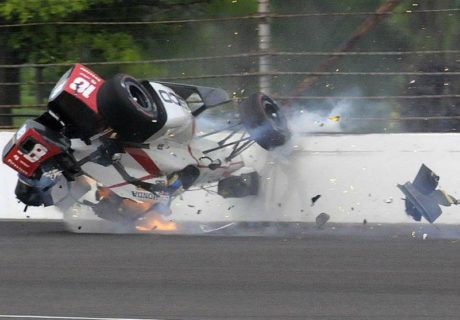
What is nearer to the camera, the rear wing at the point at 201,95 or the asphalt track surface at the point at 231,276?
the asphalt track surface at the point at 231,276

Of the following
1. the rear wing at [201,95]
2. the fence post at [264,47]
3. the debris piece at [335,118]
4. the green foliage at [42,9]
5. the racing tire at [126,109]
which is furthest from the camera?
the green foliage at [42,9]

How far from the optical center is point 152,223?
9.56 metres

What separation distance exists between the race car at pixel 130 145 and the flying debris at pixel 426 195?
132cm

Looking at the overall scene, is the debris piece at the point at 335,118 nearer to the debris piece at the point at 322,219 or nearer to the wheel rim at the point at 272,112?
the wheel rim at the point at 272,112

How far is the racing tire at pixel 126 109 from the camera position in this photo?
877cm

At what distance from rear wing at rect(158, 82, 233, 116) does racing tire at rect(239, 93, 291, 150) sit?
258mm

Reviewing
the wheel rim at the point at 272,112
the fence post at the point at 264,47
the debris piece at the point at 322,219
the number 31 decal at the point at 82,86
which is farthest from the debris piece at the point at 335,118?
the number 31 decal at the point at 82,86

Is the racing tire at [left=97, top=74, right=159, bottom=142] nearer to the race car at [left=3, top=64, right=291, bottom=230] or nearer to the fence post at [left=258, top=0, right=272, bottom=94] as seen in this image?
the race car at [left=3, top=64, right=291, bottom=230]

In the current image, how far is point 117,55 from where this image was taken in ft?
38.1

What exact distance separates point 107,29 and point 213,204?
259 cm

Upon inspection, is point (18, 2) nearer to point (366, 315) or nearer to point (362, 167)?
point (362, 167)

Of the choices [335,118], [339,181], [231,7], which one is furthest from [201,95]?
[231,7]

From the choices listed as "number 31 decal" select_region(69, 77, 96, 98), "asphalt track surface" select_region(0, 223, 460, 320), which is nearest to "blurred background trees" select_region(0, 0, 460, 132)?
"asphalt track surface" select_region(0, 223, 460, 320)

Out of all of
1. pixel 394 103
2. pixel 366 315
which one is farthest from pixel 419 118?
pixel 366 315
